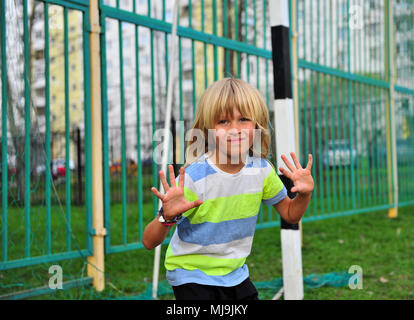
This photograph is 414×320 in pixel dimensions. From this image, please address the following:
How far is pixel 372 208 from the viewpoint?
6.50m

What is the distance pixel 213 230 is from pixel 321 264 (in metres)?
3.04

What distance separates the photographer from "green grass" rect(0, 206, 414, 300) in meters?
3.39

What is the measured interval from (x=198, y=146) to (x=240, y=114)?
0.22 metres

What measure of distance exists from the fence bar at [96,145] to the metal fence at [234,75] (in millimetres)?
37

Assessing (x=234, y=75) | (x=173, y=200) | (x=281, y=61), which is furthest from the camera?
(x=234, y=75)

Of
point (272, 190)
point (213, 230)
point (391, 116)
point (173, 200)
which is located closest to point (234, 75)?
point (272, 190)

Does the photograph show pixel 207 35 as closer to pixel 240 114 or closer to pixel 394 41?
pixel 240 114

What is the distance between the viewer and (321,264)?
429cm

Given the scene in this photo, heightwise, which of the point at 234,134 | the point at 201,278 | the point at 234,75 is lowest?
the point at 201,278

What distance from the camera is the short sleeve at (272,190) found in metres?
1.72
